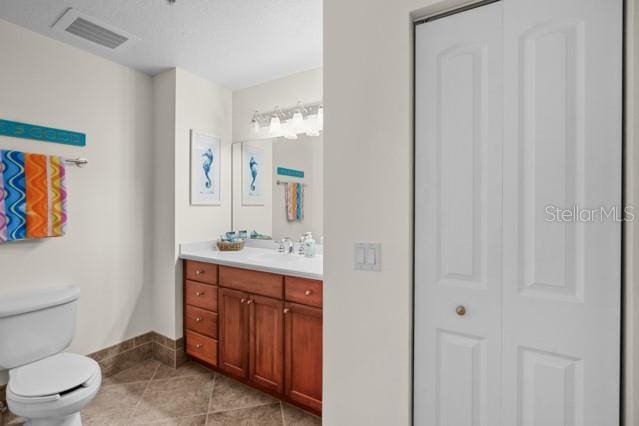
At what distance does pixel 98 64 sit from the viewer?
237 cm

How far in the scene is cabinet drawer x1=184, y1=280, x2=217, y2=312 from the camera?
7.80 feet

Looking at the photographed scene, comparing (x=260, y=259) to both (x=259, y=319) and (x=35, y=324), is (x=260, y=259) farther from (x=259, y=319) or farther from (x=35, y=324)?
(x=35, y=324)

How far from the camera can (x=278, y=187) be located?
2729 millimetres

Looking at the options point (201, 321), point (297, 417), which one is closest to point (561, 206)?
point (297, 417)

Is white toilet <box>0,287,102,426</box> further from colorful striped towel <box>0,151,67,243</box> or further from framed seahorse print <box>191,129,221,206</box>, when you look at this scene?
framed seahorse print <box>191,129,221,206</box>

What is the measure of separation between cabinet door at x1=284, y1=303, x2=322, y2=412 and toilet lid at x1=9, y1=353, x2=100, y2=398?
104 cm

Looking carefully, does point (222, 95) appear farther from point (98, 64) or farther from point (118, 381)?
point (118, 381)

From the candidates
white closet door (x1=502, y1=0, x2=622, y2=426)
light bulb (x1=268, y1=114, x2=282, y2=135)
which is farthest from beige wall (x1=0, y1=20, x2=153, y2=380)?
white closet door (x1=502, y1=0, x2=622, y2=426)

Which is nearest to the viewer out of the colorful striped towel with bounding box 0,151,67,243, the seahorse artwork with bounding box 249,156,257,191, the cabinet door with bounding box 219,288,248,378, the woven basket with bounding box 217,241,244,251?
the colorful striped towel with bounding box 0,151,67,243

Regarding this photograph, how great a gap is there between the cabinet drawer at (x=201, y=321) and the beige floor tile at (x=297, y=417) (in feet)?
2.46

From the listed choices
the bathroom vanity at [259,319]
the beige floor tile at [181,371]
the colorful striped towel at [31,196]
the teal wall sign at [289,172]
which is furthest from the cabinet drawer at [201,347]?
the teal wall sign at [289,172]

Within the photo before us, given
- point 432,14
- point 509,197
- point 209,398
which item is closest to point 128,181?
point 209,398

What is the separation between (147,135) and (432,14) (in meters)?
2.42

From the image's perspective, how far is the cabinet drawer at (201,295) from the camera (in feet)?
7.80
